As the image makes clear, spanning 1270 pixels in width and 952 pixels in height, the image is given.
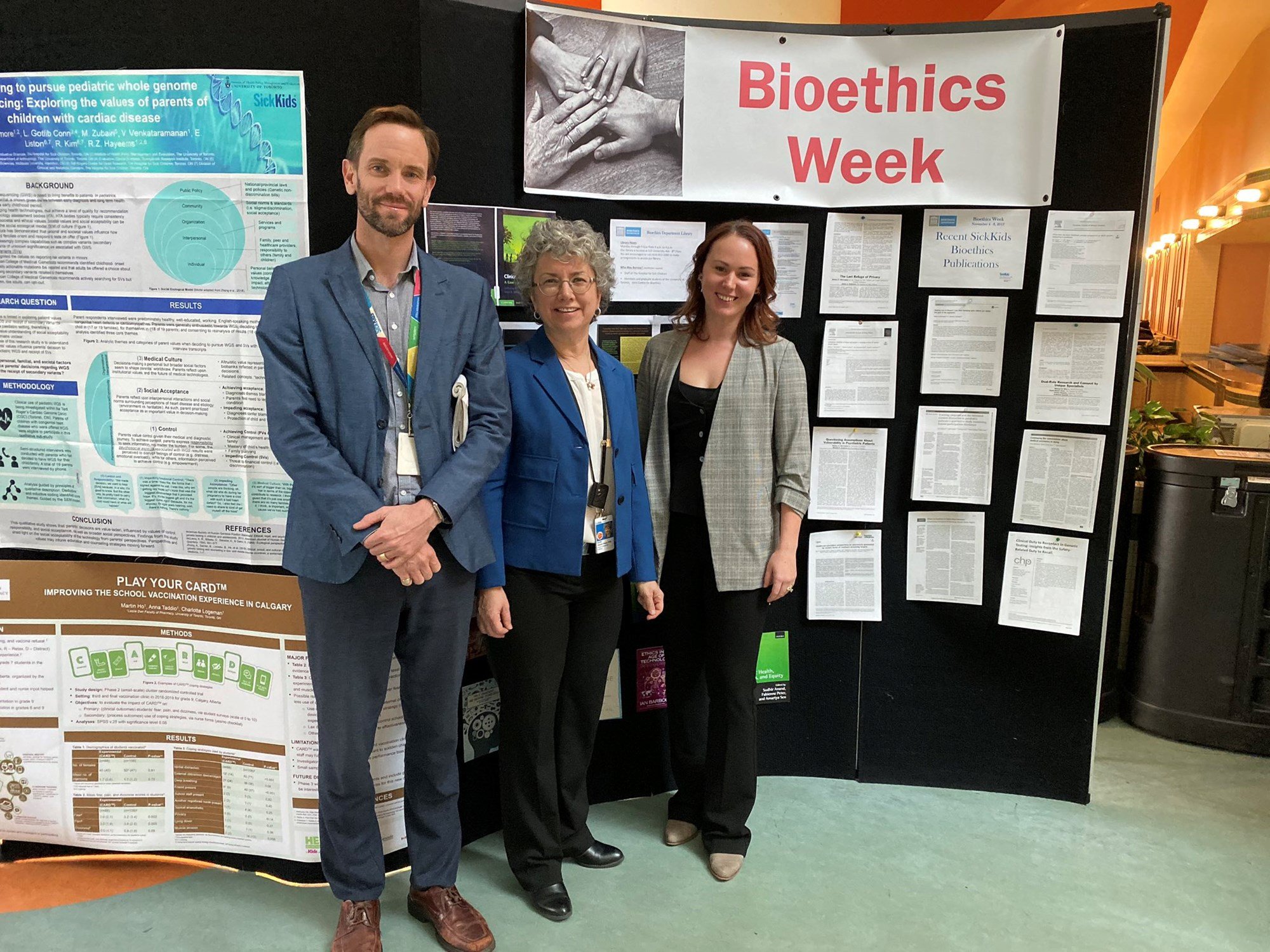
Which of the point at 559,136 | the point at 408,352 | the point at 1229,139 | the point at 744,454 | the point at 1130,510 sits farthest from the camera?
the point at 1229,139

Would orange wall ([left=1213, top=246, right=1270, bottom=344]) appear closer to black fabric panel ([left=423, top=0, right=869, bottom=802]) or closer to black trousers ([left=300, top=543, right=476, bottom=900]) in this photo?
black fabric panel ([left=423, top=0, right=869, bottom=802])

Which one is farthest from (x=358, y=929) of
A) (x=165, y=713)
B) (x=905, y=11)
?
(x=905, y=11)

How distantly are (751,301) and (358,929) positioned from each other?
6.06 ft

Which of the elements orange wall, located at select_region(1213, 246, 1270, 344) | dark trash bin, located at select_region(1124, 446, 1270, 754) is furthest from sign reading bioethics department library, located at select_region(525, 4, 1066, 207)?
orange wall, located at select_region(1213, 246, 1270, 344)

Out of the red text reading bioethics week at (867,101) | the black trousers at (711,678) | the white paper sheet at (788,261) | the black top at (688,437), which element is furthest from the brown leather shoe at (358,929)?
the red text reading bioethics week at (867,101)

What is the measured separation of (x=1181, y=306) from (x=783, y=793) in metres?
12.2

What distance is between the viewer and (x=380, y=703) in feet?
6.79

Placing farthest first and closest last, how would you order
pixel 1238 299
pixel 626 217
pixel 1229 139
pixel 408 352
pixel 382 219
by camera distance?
pixel 1238 299, pixel 1229 139, pixel 626 217, pixel 408 352, pixel 382 219

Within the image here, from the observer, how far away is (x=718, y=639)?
2424 millimetres

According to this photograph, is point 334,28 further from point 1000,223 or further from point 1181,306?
point 1181,306

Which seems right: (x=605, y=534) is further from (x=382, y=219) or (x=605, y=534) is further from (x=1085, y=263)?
(x=1085, y=263)

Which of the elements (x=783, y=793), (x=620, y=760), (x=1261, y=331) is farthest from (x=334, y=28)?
(x=1261, y=331)

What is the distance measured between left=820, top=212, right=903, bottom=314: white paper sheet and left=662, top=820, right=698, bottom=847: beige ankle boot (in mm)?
1615

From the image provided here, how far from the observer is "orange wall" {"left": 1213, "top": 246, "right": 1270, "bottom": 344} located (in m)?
11.0
